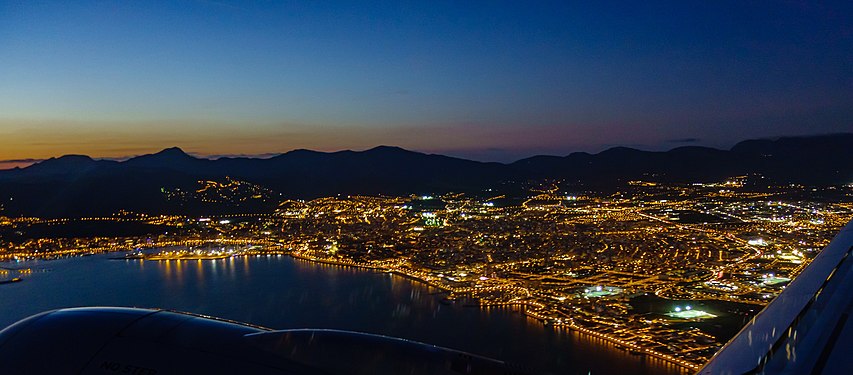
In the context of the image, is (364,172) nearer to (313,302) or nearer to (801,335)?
(313,302)

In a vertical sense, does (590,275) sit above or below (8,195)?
below

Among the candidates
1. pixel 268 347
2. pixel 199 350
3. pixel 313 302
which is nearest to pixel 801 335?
pixel 268 347

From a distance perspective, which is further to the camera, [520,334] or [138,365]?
[520,334]

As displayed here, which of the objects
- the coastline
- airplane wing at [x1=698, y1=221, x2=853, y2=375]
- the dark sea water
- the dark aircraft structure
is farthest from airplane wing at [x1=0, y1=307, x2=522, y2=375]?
the coastline

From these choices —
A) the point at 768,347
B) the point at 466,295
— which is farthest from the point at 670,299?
the point at 768,347

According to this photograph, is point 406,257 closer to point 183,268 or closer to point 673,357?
point 183,268

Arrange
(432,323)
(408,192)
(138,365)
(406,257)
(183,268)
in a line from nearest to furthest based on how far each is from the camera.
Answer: (138,365)
(432,323)
(183,268)
(406,257)
(408,192)

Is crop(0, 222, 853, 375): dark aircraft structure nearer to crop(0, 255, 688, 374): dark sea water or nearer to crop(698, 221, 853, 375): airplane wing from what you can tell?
crop(698, 221, 853, 375): airplane wing
